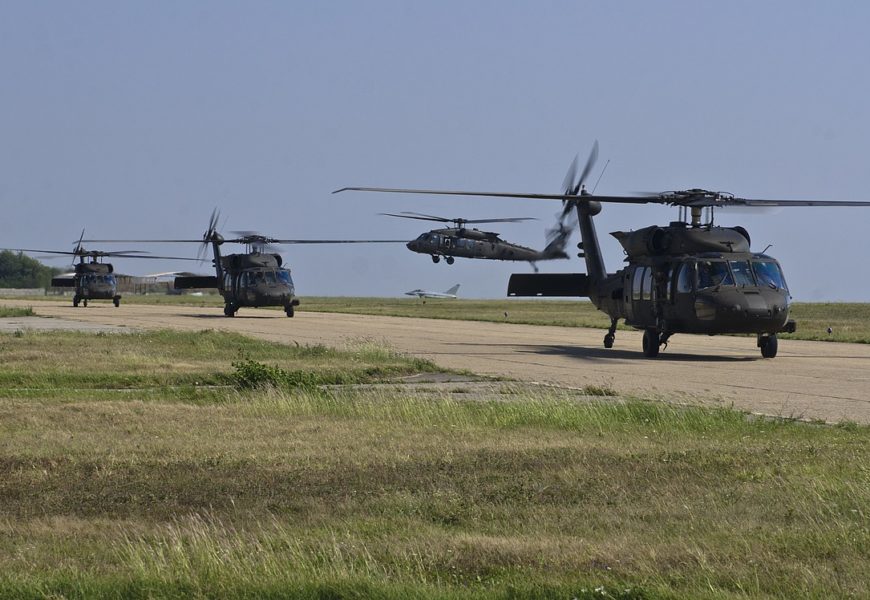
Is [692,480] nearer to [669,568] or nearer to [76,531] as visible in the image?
[669,568]

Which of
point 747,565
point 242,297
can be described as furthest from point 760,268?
point 242,297

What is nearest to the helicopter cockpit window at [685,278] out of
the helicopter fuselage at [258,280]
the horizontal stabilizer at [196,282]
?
the helicopter fuselage at [258,280]

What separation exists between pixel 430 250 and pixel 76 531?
65834 millimetres

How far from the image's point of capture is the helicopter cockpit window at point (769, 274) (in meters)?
26.3

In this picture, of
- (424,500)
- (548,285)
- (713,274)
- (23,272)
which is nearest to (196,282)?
(548,285)

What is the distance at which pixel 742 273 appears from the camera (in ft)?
86.1

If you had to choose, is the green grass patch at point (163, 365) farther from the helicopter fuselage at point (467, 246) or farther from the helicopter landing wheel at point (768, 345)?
the helicopter fuselage at point (467, 246)

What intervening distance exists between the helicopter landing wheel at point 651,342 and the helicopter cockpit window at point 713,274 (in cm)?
201

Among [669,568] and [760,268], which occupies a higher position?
[760,268]

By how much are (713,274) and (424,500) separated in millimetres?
18008

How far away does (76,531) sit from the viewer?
8148mm

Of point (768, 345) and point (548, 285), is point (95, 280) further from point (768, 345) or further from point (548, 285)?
point (768, 345)

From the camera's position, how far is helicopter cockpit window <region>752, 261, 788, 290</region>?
26328 millimetres

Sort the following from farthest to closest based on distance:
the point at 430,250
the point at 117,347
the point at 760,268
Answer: the point at 430,250 → the point at 117,347 → the point at 760,268
